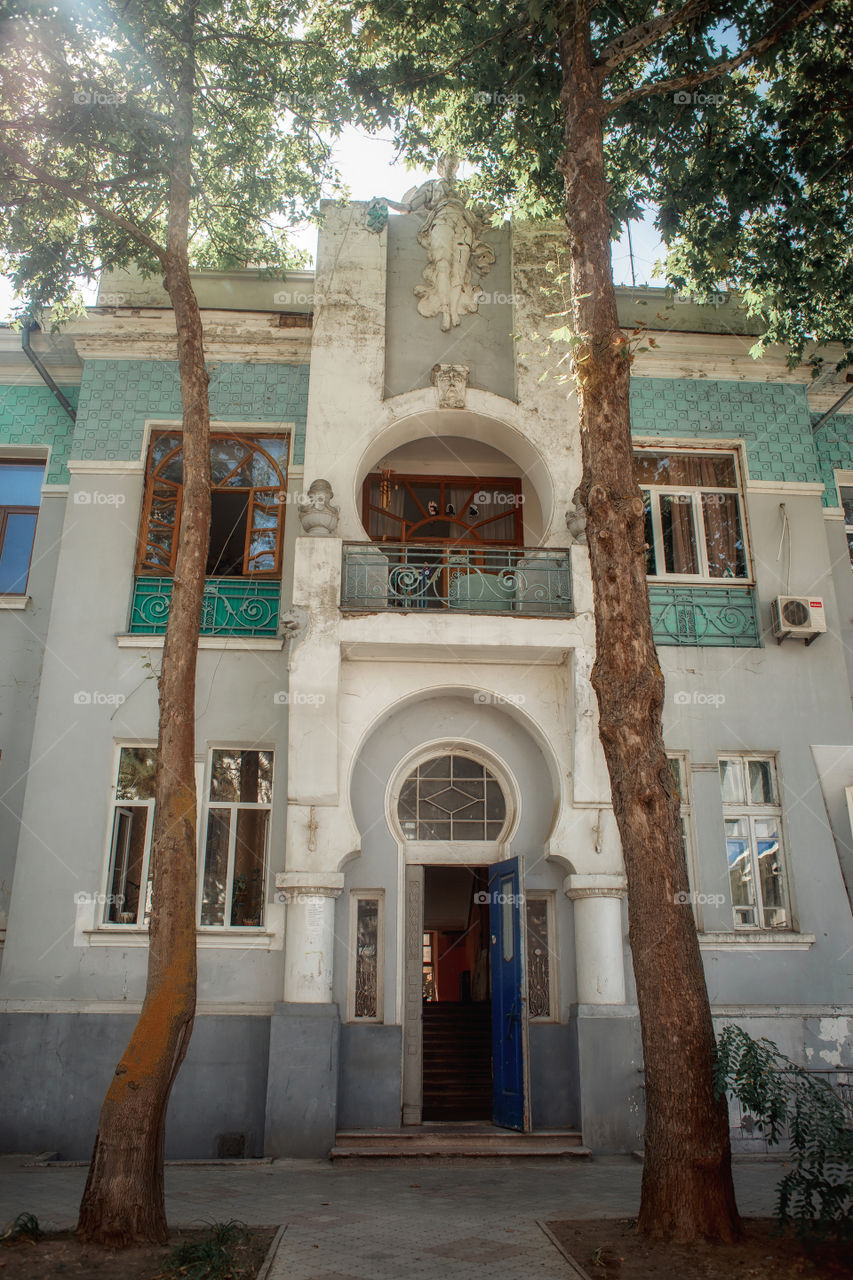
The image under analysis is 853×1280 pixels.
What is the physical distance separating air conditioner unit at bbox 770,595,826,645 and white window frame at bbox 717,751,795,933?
151cm

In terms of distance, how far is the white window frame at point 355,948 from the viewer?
1076 centimetres

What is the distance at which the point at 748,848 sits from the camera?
11.4 meters

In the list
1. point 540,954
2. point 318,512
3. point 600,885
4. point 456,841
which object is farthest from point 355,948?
point 318,512

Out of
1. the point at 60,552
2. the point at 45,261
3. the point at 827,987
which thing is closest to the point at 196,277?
the point at 45,261

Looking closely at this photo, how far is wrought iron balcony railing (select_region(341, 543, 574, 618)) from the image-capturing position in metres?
11.2

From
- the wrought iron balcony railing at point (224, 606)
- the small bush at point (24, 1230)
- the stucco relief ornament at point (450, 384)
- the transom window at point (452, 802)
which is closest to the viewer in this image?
the small bush at point (24, 1230)

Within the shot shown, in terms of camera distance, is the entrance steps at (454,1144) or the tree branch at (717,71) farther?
the entrance steps at (454,1144)

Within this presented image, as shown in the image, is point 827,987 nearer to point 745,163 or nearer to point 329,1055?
point 329,1055

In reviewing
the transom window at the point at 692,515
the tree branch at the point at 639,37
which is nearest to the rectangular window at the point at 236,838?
the transom window at the point at 692,515

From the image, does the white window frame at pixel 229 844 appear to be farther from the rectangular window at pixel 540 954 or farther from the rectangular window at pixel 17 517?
the rectangular window at pixel 17 517

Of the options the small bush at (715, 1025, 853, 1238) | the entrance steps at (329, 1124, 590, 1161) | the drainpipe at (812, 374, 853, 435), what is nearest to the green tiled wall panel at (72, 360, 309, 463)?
the drainpipe at (812, 374, 853, 435)

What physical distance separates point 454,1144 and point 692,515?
26.8 feet

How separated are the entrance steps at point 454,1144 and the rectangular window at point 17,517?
26.3 ft

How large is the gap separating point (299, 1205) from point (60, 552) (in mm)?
8130
